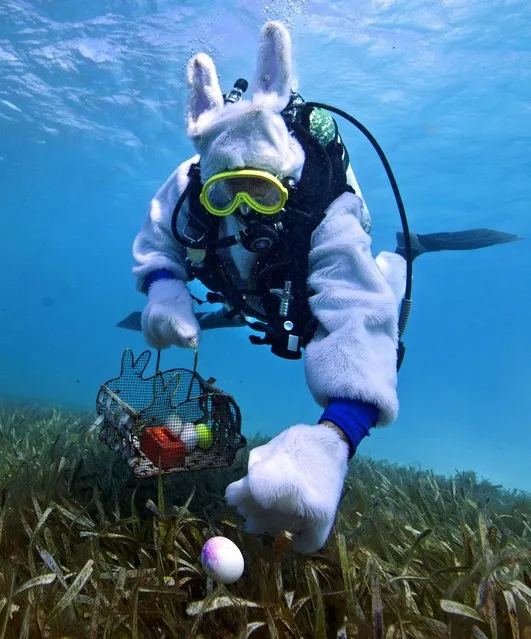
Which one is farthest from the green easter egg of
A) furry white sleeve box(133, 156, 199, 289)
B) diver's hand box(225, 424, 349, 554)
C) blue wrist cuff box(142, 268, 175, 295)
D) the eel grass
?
furry white sleeve box(133, 156, 199, 289)

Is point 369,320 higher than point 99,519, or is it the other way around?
point 369,320

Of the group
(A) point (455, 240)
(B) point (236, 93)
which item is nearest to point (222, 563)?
(B) point (236, 93)

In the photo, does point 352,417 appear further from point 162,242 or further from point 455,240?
point 455,240

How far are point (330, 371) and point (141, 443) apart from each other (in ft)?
3.38

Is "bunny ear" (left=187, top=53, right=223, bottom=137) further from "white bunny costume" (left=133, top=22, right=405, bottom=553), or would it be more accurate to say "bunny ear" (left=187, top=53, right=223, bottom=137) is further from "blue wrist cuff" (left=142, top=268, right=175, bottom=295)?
"blue wrist cuff" (left=142, top=268, right=175, bottom=295)

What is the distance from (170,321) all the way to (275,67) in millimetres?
1702

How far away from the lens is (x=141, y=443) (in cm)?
227

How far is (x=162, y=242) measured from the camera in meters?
3.70

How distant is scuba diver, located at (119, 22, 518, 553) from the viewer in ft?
5.67

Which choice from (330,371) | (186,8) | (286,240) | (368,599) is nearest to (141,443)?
(330,371)

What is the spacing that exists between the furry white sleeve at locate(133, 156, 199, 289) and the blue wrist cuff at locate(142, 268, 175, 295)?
0.03 metres

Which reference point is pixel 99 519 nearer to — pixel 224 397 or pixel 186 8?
pixel 224 397

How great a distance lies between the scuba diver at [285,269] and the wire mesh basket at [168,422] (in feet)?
0.97

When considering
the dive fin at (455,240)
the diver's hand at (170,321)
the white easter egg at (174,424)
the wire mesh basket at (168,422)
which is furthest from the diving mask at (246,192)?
the dive fin at (455,240)
